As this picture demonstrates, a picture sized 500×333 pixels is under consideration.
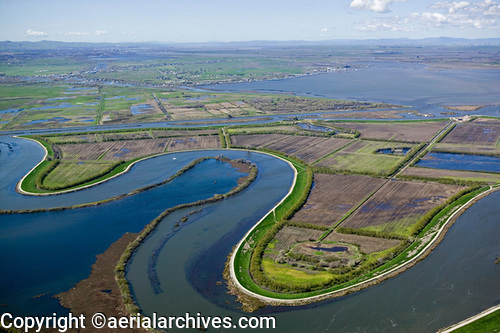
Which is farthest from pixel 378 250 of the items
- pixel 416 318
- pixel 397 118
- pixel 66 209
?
pixel 397 118

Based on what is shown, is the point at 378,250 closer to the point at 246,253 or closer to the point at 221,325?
the point at 246,253

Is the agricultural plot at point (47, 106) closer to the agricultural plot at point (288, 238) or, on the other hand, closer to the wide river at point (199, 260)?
the wide river at point (199, 260)

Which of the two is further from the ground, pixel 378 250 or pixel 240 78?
pixel 240 78

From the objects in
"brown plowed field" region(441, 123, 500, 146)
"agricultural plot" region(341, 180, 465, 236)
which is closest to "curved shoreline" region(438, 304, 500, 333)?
"agricultural plot" region(341, 180, 465, 236)

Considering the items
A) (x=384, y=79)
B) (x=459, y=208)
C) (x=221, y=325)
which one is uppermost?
(x=384, y=79)

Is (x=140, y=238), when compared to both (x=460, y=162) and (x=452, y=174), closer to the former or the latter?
(x=452, y=174)
